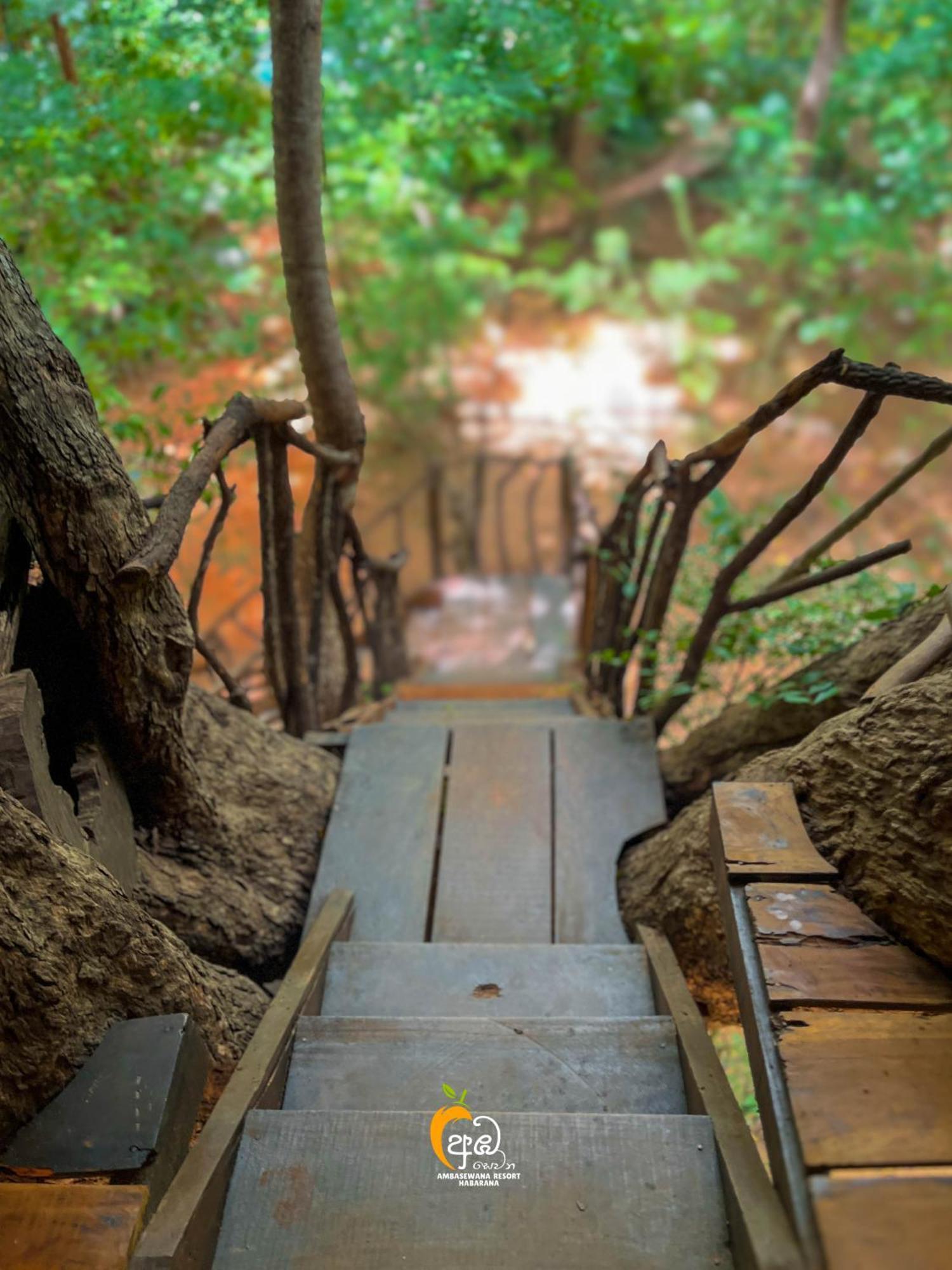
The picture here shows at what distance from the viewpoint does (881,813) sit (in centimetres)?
157

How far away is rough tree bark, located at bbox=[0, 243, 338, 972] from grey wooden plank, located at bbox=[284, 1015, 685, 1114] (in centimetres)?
43

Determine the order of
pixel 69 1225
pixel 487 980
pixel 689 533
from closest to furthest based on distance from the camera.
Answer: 1. pixel 69 1225
2. pixel 487 980
3. pixel 689 533

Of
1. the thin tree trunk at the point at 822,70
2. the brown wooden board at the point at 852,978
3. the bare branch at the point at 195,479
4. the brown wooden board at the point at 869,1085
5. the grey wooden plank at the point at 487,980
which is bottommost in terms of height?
the grey wooden plank at the point at 487,980

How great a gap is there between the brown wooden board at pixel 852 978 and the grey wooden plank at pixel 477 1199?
0.25m

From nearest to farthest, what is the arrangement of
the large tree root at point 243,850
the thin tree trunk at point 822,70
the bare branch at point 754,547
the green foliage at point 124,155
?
the large tree root at point 243,850 < the bare branch at point 754,547 < the green foliage at point 124,155 < the thin tree trunk at point 822,70

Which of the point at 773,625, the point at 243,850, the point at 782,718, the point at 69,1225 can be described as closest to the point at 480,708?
the point at 773,625

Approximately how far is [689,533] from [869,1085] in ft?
6.20

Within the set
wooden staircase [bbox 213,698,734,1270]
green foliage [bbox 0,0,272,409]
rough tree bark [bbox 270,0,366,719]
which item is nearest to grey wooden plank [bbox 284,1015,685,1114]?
wooden staircase [bbox 213,698,734,1270]

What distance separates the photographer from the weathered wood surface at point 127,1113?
128 centimetres

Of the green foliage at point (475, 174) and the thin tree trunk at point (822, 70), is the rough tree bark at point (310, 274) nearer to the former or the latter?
the green foliage at point (475, 174)

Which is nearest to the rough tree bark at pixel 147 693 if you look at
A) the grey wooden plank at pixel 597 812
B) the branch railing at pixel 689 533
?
the grey wooden plank at pixel 597 812

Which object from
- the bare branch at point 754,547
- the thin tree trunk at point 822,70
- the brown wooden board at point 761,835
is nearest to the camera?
the brown wooden board at point 761,835

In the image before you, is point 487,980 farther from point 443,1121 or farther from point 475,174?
point 475,174

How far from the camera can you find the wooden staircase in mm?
1296
